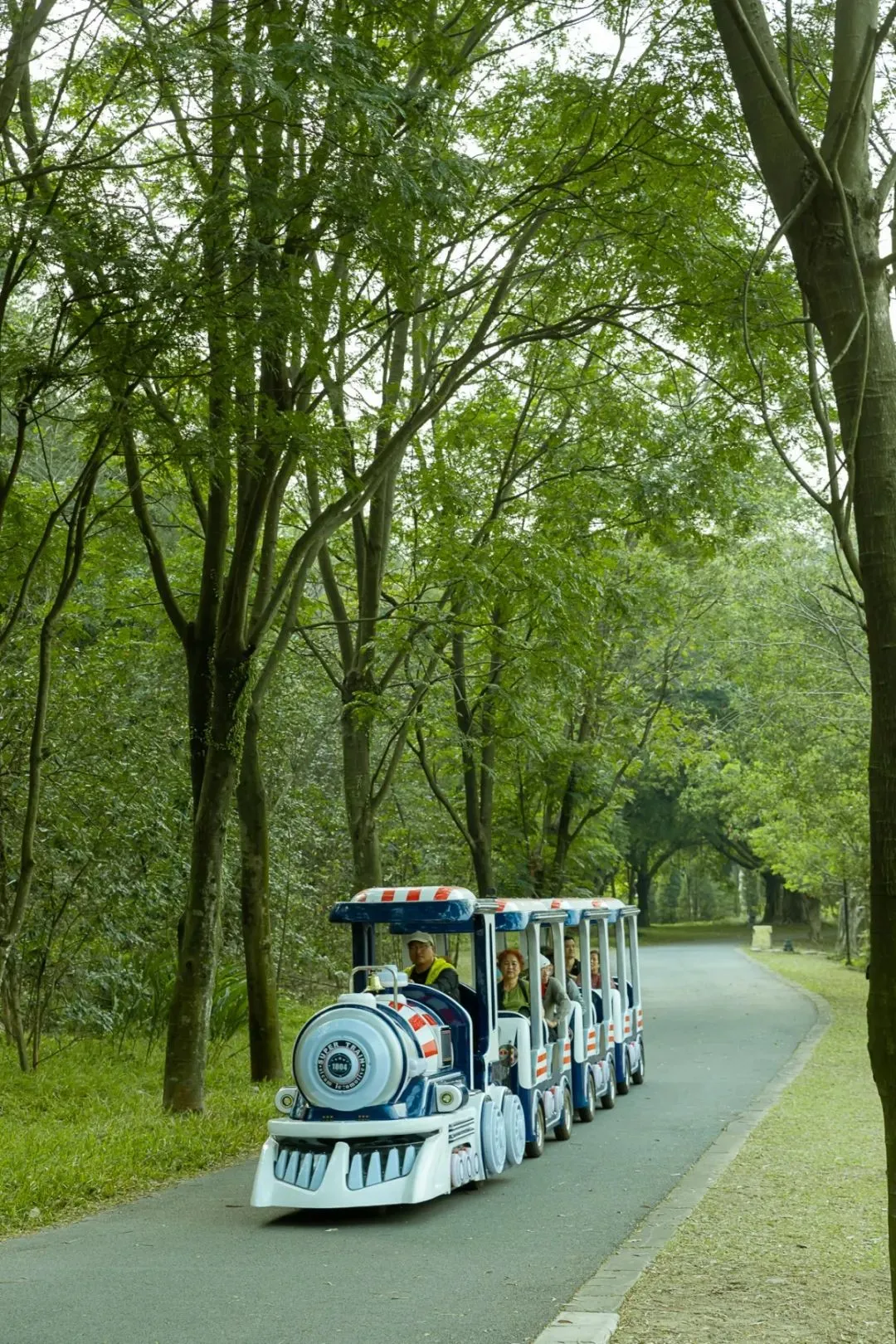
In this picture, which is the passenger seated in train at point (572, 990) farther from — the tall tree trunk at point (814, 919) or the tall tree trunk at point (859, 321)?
the tall tree trunk at point (814, 919)

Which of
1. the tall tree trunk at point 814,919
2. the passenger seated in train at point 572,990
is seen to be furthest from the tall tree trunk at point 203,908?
the tall tree trunk at point 814,919

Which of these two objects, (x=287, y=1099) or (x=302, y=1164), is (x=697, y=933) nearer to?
(x=287, y=1099)

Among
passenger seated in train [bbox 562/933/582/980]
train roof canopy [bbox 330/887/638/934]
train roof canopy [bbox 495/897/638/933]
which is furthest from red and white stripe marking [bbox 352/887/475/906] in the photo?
passenger seated in train [bbox 562/933/582/980]

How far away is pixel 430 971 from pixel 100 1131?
309 centimetres

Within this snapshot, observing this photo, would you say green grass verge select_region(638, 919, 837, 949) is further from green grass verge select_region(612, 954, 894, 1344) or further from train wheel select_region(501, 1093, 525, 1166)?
train wheel select_region(501, 1093, 525, 1166)

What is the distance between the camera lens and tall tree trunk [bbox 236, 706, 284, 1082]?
1497cm

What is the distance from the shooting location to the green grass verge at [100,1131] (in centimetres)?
963

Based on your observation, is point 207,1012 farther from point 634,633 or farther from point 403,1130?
point 634,633

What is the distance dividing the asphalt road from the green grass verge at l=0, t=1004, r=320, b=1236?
0.32 metres

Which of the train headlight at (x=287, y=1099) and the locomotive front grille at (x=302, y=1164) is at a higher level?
the train headlight at (x=287, y=1099)

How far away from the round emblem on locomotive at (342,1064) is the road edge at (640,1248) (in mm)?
2087

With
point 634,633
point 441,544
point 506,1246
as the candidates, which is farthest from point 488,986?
point 634,633

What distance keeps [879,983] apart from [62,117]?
420 inches

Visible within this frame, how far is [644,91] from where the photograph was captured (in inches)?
446
